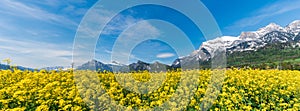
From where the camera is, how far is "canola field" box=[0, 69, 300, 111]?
5102 mm

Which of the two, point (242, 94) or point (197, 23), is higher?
point (197, 23)

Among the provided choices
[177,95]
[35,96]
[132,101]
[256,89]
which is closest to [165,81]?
[177,95]

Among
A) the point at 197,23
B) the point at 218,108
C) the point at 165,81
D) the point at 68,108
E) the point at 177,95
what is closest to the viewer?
the point at 68,108

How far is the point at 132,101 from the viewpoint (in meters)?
5.93

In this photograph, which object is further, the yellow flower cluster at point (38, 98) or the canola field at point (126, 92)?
the canola field at point (126, 92)

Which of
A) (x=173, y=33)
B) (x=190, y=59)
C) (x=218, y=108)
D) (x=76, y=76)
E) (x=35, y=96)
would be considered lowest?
(x=218, y=108)

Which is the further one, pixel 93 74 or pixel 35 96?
pixel 93 74

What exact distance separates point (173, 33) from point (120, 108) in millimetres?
5156

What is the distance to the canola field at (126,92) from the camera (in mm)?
5102

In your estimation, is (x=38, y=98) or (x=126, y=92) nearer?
(x=38, y=98)

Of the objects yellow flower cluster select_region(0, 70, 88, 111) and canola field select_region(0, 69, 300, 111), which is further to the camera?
canola field select_region(0, 69, 300, 111)

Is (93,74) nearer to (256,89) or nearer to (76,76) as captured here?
(76,76)

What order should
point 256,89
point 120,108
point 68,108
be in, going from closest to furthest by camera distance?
point 68,108 < point 120,108 < point 256,89

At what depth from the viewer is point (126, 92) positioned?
651cm
